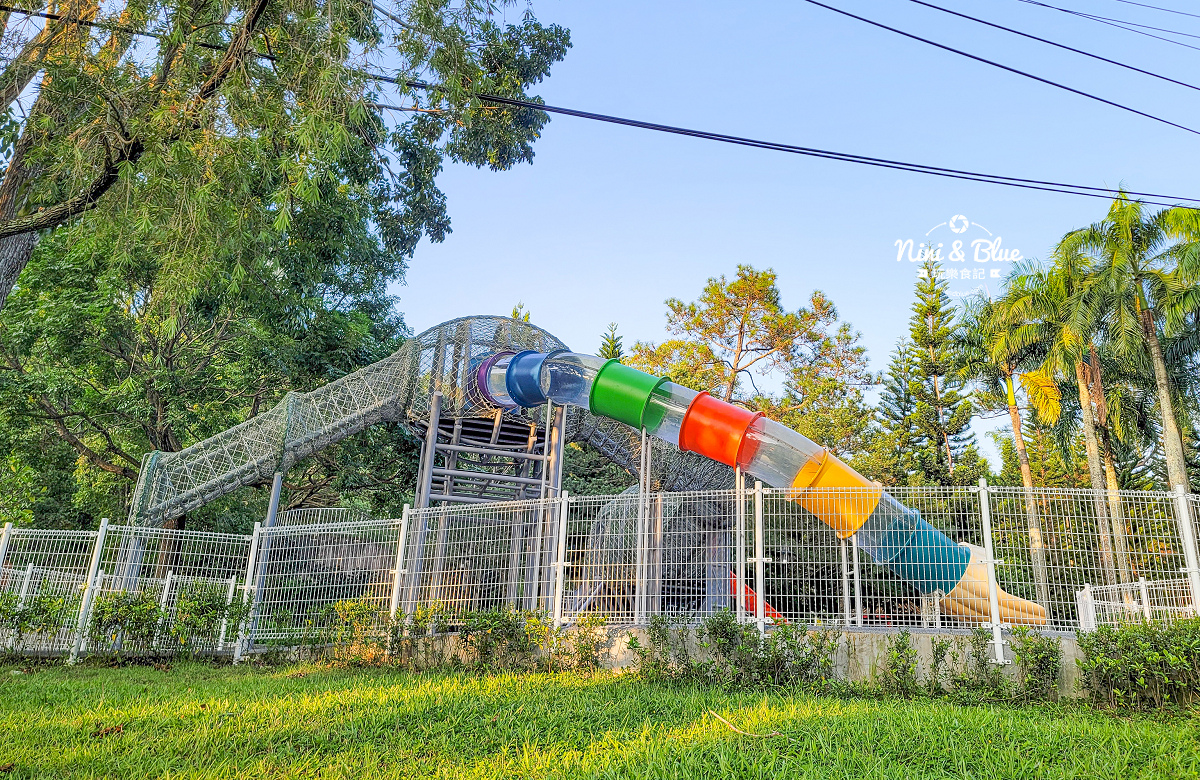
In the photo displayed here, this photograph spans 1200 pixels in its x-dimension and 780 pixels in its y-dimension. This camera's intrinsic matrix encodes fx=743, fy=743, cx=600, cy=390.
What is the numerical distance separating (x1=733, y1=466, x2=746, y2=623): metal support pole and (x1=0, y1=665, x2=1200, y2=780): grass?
3.20 ft

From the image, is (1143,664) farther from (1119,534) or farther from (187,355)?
(187,355)

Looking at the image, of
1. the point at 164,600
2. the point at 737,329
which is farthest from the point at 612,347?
the point at 164,600

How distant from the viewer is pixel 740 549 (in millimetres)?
6895

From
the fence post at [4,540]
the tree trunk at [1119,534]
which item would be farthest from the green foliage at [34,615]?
the tree trunk at [1119,534]

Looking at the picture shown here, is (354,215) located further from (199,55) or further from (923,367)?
(923,367)

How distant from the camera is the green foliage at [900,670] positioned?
600 centimetres

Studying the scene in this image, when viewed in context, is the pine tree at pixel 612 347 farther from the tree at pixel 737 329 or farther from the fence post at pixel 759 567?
the fence post at pixel 759 567

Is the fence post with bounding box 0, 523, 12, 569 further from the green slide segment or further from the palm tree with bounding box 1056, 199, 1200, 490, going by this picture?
the palm tree with bounding box 1056, 199, 1200, 490

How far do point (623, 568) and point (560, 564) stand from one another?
661 millimetres

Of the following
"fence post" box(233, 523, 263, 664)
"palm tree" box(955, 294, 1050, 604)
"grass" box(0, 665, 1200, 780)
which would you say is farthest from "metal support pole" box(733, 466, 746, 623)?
"palm tree" box(955, 294, 1050, 604)

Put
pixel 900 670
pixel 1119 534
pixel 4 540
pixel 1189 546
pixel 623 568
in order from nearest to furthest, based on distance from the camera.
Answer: pixel 900 670
pixel 1189 546
pixel 1119 534
pixel 623 568
pixel 4 540

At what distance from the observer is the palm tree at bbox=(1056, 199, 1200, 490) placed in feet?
57.9

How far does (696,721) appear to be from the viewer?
4.87 meters

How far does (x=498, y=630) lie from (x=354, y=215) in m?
9.68
